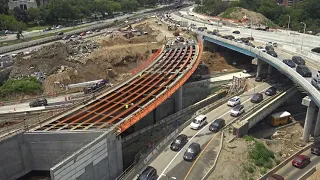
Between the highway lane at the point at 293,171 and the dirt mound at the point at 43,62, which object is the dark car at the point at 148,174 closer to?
the highway lane at the point at 293,171

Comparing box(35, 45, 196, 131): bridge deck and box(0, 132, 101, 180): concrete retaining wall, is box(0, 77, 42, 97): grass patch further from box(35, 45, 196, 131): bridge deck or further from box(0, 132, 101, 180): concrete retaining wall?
box(0, 132, 101, 180): concrete retaining wall

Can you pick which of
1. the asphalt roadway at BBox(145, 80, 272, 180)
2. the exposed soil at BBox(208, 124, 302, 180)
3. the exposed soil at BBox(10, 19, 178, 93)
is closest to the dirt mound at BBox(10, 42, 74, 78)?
the exposed soil at BBox(10, 19, 178, 93)

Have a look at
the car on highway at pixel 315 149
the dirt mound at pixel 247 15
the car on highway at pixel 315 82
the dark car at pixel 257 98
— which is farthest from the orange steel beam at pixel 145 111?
the dirt mound at pixel 247 15

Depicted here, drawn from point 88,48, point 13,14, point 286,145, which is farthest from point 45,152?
point 13,14

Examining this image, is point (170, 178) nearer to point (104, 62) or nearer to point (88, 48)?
point (104, 62)

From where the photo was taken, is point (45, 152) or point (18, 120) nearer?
point (45, 152)

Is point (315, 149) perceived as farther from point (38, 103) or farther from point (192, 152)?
point (38, 103)

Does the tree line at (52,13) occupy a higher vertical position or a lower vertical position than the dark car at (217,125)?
higher
